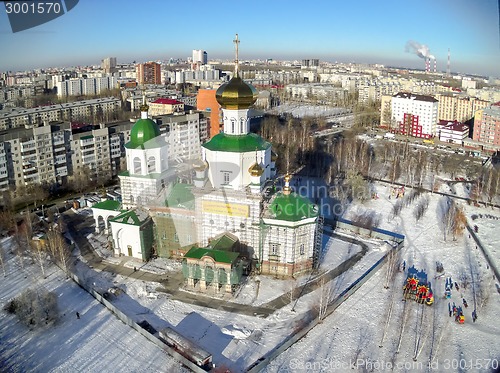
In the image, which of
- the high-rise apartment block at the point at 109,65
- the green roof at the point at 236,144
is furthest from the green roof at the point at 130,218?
the high-rise apartment block at the point at 109,65

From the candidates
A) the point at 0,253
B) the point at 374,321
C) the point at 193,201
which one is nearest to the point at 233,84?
the point at 193,201

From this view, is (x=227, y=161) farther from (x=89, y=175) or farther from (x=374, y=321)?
(x=89, y=175)

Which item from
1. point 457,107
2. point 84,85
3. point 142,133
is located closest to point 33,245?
point 142,133

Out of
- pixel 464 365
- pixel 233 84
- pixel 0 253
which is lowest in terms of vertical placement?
pixel 464 365

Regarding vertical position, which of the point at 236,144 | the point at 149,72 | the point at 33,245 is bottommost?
the point at 33,245

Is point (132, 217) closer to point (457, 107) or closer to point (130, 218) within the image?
point (130, 218)

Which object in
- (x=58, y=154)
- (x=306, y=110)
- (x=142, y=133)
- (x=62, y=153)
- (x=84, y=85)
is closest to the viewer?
(x=142, y=133)
